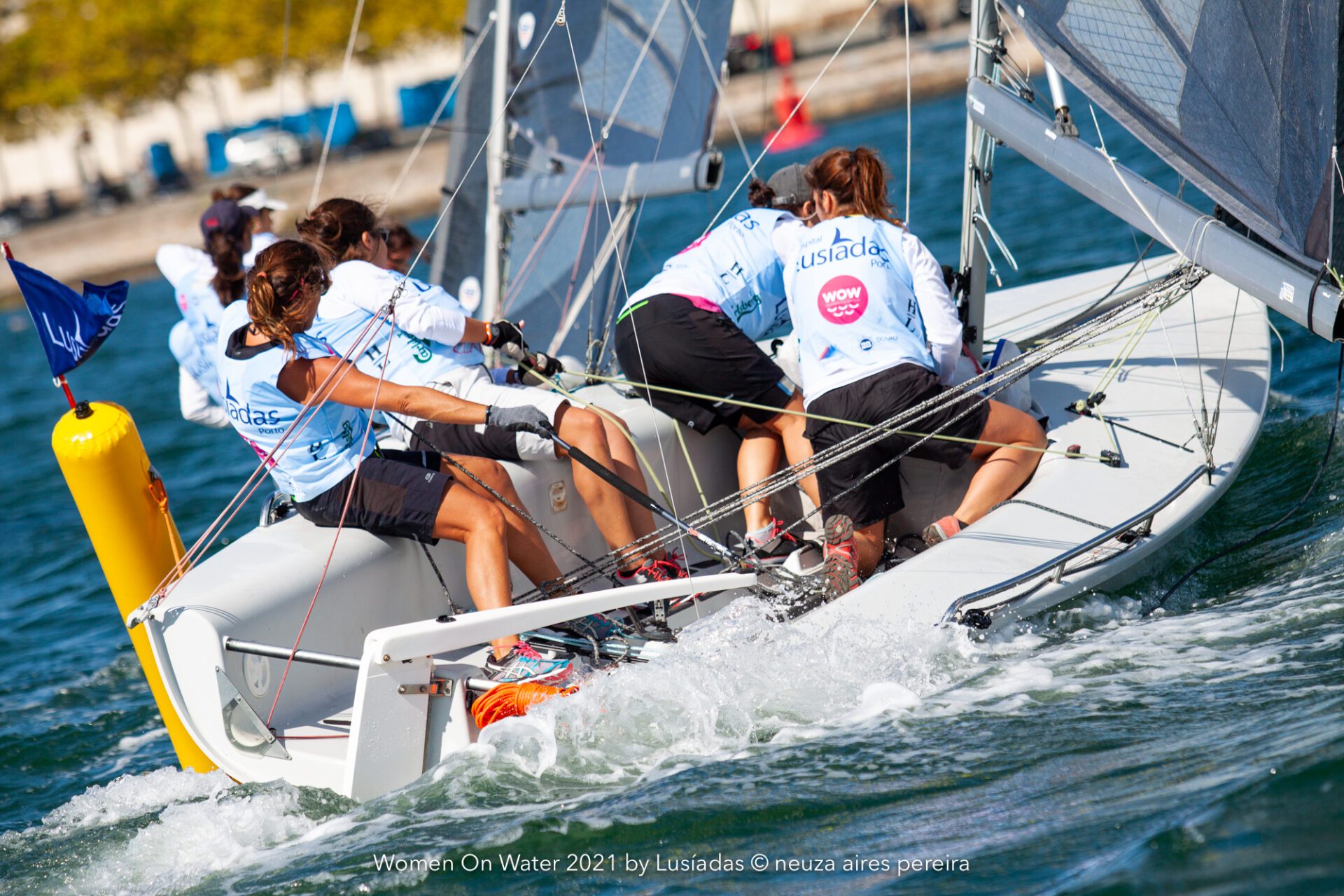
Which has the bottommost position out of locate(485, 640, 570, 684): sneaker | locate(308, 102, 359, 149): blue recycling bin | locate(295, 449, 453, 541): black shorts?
locate(485, 640, 570, 684): sneaker

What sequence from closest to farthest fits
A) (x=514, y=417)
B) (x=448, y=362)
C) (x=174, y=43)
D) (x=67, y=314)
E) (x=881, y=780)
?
(x=881, y=780), (x=514, y=417), (x=67, y=314), (x=448, y=362), (x=174, y=43)

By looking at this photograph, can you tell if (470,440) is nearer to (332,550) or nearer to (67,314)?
(332,550)

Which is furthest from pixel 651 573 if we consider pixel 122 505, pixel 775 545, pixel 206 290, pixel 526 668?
pixel 206 290

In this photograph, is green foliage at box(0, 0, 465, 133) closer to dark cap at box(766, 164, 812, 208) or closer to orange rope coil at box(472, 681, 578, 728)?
dark cap at box(766, 164, 812, 208)

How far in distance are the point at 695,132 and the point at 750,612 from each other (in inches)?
124

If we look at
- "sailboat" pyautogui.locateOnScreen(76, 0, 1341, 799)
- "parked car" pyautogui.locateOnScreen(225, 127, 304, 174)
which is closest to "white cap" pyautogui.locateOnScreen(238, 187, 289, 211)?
"sailboat" pyautogui.locateOnScreen(76, 0, 1341, 799)

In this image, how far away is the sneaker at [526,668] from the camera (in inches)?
132

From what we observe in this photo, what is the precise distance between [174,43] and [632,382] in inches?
1165

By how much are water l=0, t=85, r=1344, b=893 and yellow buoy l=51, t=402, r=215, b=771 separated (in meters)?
0.50

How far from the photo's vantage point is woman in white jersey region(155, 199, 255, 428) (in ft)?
16.3

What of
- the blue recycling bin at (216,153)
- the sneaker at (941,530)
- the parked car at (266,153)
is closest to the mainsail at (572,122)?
the sneaker at (941,530)

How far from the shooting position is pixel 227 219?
5070 millimetres

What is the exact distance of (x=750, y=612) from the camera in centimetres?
349

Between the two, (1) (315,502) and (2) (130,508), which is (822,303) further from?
(2) (130,508)
